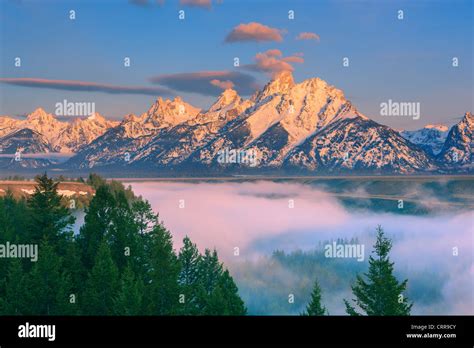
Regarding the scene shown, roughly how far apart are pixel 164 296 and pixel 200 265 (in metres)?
29.7

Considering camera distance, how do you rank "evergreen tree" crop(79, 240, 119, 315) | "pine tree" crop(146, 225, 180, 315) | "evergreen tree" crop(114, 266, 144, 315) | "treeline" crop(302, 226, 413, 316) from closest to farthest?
"evergreen tree" crop(114, 266, 144, 315)
"evergreen tree" crop(79, 240, 119, 315)
"pine tree" crop(146, 225, 180, 315)
"treeline" crop(302, 226, 413, 316)

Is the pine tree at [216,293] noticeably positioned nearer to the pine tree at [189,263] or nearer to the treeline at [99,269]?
the treeline at [99,269]

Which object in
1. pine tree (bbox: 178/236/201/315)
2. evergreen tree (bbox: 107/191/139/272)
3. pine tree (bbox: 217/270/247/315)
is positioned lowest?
pine tree (bbox: 217/270/247/315)

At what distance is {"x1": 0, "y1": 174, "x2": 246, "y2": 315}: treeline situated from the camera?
257ft

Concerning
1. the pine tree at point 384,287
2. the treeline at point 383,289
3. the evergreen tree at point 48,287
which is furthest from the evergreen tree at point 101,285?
the pine tree at point 384,287

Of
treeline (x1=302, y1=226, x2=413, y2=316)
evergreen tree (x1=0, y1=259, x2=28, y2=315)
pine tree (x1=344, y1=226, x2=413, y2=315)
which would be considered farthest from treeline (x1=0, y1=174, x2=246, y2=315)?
pine tree (x1=344, y1=226, x2=413, y2=315)

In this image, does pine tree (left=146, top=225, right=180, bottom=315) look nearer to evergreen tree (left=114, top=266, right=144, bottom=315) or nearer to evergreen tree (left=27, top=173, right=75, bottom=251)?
evergreen tree (left=114, top=266, right=144, bottom=315)

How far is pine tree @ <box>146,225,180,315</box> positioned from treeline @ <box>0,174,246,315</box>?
8cm

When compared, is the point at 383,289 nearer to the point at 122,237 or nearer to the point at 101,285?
the point at 122,237

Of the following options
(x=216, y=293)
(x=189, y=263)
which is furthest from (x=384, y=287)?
(x=189, y=263)

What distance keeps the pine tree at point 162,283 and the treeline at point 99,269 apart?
0.08 m
